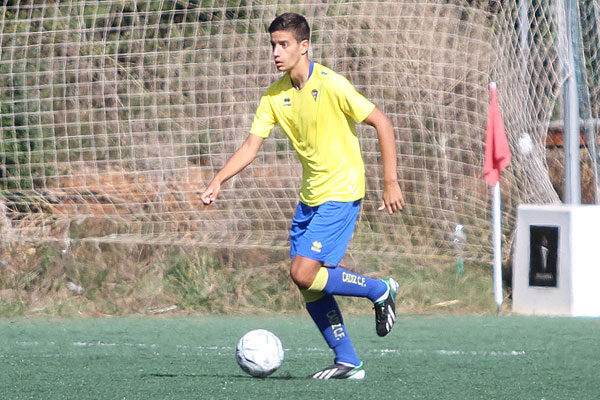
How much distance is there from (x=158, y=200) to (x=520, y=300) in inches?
125

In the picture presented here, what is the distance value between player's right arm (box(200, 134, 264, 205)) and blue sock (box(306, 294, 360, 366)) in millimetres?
778

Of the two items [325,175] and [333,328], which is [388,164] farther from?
[333,328]

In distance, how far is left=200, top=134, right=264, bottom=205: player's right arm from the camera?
18.2 feet

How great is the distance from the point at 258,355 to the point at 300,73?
1407 mm

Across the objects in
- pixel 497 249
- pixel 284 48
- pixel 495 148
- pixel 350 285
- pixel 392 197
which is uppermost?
pixel 284 48

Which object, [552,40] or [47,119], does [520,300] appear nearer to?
[552,40]

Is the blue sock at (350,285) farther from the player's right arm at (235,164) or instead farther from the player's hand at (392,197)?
the player's right arm at (235,164)

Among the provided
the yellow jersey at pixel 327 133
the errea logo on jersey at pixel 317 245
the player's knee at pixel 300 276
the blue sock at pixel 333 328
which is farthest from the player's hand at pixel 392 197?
the blue sock at pixel 333 328

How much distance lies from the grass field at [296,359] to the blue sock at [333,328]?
7.1 inches

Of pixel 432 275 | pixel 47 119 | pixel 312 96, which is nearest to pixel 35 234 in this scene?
pixel 47 119

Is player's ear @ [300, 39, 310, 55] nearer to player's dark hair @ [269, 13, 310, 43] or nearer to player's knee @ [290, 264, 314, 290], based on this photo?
player's dark hair @ [269, 13, 310, 43]

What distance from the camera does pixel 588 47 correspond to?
34.9 ft

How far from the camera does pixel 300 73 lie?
5684mm

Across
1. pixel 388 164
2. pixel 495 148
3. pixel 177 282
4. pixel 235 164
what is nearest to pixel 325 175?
pixel 388 164
